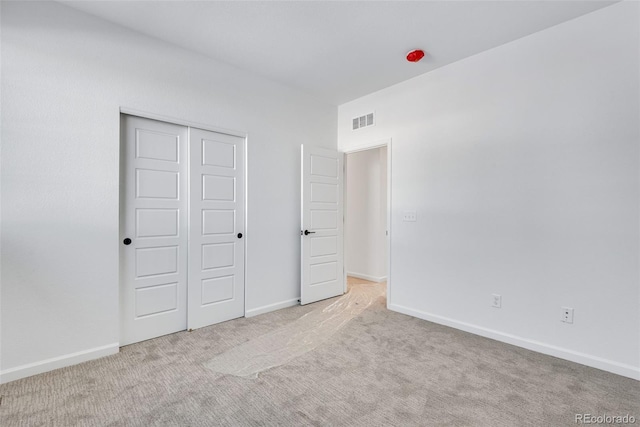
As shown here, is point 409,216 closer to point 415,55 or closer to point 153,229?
point 415,55

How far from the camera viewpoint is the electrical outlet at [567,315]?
8.09 feet

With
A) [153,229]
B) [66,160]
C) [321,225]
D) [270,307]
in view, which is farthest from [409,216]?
[66,160]

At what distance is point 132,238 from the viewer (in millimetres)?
2723

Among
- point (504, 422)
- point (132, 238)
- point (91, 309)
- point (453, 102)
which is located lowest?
point (504, 422)

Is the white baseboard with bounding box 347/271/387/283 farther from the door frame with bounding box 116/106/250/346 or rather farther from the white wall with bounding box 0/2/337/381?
the white wall with bounding box 0/2/337/381

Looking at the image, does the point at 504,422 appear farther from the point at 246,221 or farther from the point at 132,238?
the point at 132,238

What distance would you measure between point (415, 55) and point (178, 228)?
282cm

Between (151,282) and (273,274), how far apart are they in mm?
1299

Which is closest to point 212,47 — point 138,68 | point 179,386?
point 138,68

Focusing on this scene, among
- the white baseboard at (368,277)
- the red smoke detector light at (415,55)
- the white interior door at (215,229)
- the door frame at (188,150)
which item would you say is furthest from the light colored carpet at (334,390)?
the red smoke detector light at (415,55)

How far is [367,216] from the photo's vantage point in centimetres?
534

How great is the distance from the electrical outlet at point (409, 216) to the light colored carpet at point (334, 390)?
133 cm

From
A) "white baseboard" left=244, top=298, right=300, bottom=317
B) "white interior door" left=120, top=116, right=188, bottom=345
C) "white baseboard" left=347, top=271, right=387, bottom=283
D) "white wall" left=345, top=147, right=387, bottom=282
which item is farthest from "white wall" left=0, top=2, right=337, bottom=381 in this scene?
"white baseboard" left=347, top=271, right=387, bottom=283

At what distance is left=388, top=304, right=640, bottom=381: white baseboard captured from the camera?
88.4 inches
